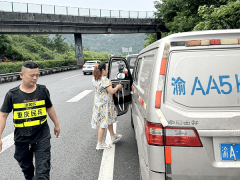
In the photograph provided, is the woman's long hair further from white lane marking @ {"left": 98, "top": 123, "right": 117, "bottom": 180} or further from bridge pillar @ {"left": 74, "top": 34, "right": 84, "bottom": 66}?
bridge pillar @ {"left": 74, "top": 34, "right": 84, "bottom": 66}

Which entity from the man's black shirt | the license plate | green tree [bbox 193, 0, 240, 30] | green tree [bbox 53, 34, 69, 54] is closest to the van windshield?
the license plate

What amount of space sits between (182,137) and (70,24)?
112 ft

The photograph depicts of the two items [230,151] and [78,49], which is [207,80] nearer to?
[230,151]

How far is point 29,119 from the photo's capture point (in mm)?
2580

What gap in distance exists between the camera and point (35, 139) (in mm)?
2646

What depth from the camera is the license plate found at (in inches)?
78.7

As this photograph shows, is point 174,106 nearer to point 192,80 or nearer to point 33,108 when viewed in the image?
point 192,80

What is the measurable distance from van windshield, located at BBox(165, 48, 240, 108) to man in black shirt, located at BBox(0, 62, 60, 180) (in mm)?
1524

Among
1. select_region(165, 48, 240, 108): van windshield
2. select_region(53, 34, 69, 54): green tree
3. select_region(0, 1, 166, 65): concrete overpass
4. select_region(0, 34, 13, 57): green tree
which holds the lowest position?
select_region(165, 48, 240, 108): van windshield

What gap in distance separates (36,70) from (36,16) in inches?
1190

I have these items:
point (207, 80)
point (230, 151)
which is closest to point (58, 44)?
point (207, 80)

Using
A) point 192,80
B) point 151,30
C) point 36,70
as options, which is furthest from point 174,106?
point 151,30

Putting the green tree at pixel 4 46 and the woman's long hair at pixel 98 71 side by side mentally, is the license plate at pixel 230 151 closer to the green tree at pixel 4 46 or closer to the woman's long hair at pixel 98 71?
the woman's long hair at pixel 98 71

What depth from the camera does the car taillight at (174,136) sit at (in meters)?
2.00
